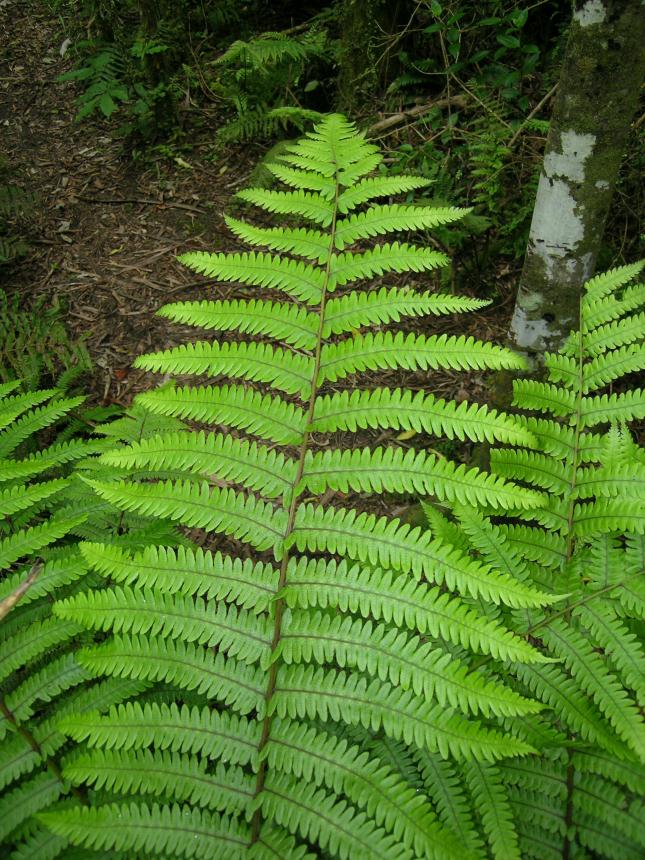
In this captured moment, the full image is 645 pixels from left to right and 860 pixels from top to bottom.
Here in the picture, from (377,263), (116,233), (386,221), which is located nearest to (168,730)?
(377,263)

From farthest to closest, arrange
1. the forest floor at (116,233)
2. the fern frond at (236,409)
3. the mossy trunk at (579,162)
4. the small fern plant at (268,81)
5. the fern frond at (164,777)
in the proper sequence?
the small fern plant at (268,81) → the forest floor at (116,233) → the mossy trunk at (579,162) → the fern frond at (236,409) → the fern frond at (164,777)

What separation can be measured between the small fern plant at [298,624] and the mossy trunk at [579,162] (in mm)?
1061

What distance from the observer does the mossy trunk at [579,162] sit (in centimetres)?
223

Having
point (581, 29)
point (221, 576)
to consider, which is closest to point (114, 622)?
point (221, 576)

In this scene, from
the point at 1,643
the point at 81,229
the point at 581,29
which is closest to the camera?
the point at 1,643

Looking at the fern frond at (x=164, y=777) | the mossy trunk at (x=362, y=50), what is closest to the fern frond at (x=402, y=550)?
the fern frond at (x=164, y=777)

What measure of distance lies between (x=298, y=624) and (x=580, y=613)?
2.52ft

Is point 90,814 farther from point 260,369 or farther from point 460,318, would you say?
point 460,318

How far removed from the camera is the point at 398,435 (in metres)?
3.96

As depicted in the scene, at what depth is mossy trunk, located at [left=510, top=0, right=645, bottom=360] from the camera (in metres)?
2.23

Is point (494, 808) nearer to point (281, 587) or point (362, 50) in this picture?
point (281, 587)

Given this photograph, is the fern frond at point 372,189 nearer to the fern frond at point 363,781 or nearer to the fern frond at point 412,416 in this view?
the fern frond at point 412,416

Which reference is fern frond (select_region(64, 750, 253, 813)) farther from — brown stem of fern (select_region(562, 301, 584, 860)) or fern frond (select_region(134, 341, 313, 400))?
fern frond (select_region(134, 341, 313, 400))

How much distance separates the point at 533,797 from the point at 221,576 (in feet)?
3.18
